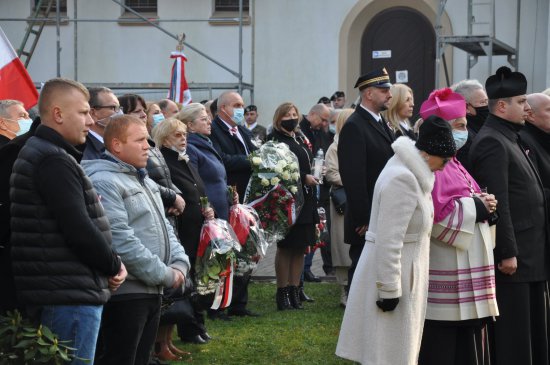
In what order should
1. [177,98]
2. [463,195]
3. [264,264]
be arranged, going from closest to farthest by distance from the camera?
[463,195]
[264,264]
[177,98]

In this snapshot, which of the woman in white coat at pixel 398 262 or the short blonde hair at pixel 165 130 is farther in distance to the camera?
the short blonde hair at pixel 165 130

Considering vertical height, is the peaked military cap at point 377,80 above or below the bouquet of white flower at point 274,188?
above

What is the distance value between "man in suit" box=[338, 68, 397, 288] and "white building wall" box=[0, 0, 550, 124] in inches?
418

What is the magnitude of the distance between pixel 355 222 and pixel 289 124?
265 cm

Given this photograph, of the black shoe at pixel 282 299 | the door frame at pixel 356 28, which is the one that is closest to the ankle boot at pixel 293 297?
the black shoe at pixel 282 299

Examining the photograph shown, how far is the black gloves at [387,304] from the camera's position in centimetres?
561

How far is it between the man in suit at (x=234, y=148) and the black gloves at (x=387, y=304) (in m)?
3.62

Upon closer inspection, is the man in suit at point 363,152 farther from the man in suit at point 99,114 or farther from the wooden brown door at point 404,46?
the wooden brown door at point 404,46

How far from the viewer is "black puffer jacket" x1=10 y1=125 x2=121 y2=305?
460cm

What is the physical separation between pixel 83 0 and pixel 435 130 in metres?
15.5

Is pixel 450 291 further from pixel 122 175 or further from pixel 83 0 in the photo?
pixel 83 0

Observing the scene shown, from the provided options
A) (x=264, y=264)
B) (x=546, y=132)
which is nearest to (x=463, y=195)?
(x=546, y=132)

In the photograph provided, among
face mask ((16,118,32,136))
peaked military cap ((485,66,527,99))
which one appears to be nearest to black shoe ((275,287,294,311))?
peaked military cap ((485,66,527,99))

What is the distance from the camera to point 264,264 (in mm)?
13352
